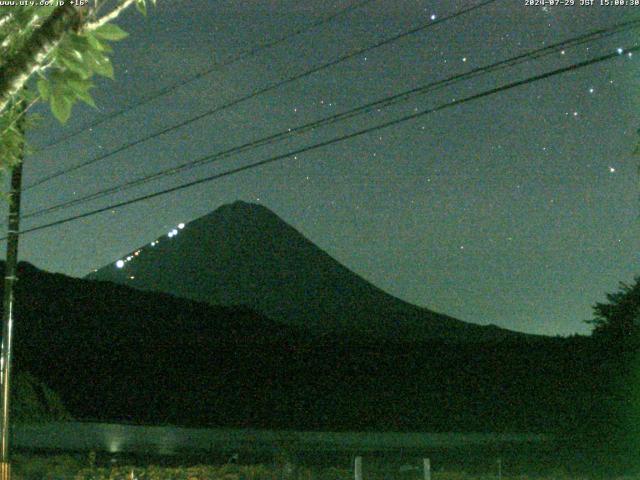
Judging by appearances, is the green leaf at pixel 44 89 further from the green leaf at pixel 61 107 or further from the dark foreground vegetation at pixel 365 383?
the dark foreground vegetation at pixel 365 383

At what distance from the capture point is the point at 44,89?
474cm

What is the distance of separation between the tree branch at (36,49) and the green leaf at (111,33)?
0.34ft

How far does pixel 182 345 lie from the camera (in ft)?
243

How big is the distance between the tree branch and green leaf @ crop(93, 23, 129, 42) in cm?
10

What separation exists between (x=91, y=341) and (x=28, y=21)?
77.0 metres

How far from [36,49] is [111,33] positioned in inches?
14.8

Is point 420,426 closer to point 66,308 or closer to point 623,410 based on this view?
point 623,410

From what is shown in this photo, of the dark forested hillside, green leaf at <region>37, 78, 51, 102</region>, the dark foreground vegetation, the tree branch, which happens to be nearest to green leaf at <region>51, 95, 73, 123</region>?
green leaf at <region>37, 78, 51, 102</region>

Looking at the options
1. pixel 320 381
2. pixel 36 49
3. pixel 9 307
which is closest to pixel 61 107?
pixel 36 49

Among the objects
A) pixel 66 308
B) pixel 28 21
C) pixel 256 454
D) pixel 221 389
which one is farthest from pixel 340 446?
pixel 66 308

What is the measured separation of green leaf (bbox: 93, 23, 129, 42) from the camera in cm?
482

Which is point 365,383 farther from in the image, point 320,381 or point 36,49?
point 36,49

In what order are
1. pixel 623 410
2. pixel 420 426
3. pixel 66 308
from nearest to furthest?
1. pixel 623 410
2. pixel 420 426
3. pixel 66 308

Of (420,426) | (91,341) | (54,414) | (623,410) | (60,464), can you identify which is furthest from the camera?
(91,341)
